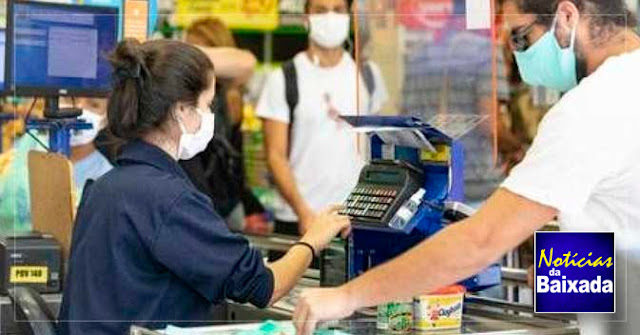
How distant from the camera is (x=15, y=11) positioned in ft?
11.0

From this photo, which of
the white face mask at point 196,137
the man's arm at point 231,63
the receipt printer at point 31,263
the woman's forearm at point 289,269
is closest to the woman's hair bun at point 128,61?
the white face mask at point 196,137

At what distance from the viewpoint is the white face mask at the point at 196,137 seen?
273 centimetres

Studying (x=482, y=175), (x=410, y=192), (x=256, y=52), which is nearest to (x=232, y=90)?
(x=256, y=52)

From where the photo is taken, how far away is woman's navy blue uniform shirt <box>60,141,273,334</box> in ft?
8.43

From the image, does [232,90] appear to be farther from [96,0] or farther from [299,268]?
[299,268]

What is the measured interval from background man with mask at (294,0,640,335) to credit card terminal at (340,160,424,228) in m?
0.38

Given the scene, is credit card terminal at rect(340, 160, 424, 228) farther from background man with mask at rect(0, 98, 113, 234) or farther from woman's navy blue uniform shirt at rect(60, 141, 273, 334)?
background man with mask at rect(0, 98, 113, 234)

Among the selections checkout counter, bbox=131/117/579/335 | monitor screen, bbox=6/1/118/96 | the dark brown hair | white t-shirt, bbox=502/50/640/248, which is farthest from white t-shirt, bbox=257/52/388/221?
white t-shirt, bbox=502/50/640/248

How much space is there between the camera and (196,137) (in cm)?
274

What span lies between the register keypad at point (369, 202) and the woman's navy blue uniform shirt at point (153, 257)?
259 millimetres

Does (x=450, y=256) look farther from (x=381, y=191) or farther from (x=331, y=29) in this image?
(x=331, y=29)

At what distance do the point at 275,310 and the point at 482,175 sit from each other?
654 millimetres

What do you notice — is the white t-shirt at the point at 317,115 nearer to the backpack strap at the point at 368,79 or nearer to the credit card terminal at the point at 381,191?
the backpack strap at the point at 368,79

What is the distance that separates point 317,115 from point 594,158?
2794mm
